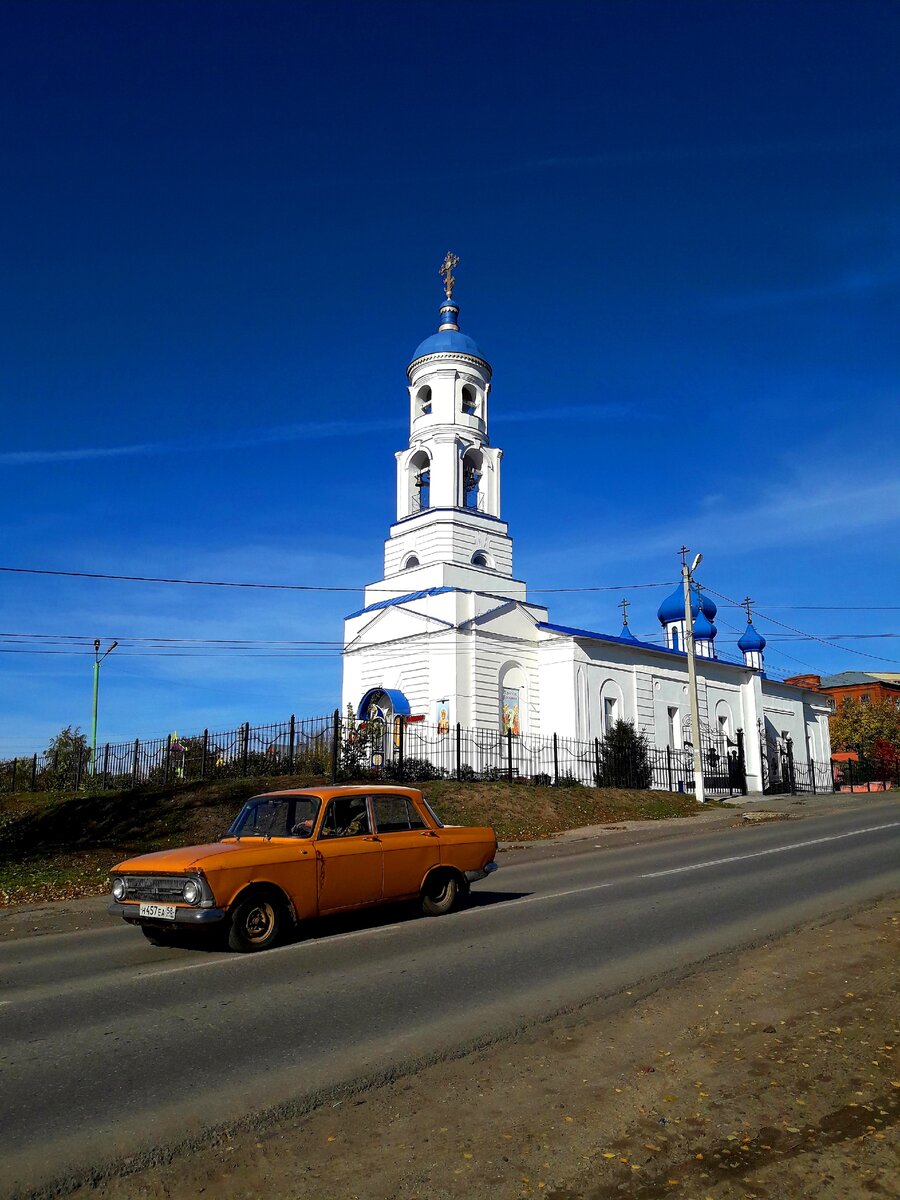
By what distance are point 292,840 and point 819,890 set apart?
7053 mm

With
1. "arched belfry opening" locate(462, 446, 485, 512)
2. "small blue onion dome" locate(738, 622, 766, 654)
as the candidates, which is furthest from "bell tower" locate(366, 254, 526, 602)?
"small blue onion dome" locate(738, 622, 766, 654)

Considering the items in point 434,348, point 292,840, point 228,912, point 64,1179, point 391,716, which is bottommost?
point 64,1179

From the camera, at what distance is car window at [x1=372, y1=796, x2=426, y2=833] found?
10.1 m

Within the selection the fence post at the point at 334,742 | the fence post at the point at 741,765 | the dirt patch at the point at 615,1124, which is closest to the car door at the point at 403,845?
the dirt patch at the point at 615,1124

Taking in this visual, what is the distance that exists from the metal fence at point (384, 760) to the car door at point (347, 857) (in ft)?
39.7

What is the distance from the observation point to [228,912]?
848cm

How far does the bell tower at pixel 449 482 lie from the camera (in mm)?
35531

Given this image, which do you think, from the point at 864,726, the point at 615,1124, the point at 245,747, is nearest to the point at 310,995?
the point at 615,1124

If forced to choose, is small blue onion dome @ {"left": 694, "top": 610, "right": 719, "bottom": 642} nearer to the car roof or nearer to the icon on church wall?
the icon on church wall

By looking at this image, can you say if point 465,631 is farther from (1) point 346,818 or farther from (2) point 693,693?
(1) point 346,818

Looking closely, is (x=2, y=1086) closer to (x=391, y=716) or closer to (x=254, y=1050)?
(x=254, y=1050)

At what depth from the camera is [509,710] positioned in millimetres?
34094

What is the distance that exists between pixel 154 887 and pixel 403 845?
8.93 feet

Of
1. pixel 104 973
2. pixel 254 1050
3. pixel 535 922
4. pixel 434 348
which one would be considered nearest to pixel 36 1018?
pixel 104 973
